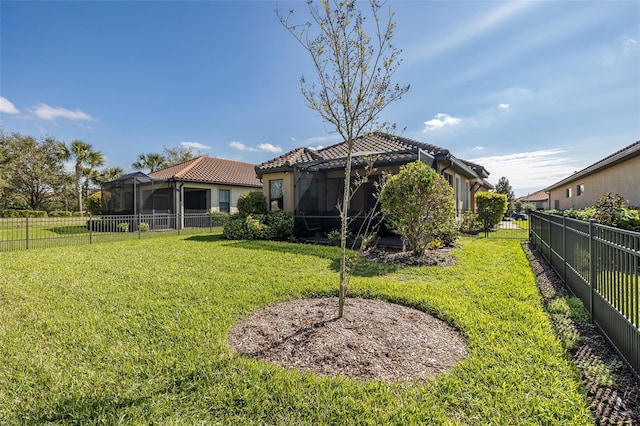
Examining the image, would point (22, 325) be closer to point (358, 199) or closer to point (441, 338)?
point (441, 338)

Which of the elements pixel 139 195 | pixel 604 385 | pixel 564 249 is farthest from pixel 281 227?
pixel 139 195

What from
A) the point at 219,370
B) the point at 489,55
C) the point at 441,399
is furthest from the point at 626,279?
the point at 489,55

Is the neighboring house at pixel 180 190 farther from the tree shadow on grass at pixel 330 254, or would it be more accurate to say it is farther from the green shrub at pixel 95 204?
the tree shadow on grass at pixel 330 254

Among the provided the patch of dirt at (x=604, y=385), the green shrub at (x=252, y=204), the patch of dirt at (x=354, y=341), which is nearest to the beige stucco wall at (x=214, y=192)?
the green shrub at (x=252, y=204)

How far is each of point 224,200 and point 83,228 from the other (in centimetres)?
795

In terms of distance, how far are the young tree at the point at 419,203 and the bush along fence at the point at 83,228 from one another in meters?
10.9

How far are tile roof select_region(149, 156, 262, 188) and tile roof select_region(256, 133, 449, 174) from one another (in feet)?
22.4

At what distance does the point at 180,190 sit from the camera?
17.3m

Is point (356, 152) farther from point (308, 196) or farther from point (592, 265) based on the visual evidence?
point (592, 265)

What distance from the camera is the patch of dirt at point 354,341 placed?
2715 mm

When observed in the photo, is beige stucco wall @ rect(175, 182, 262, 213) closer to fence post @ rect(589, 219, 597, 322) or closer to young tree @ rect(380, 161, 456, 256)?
young tree @ rect(380, 161, 456, 256)

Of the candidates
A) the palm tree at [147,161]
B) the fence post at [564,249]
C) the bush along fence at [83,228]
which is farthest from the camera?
the palm tree at [147,161]

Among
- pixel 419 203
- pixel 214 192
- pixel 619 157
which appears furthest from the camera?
pixel 214 192

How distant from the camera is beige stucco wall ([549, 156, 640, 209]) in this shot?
10354mm
